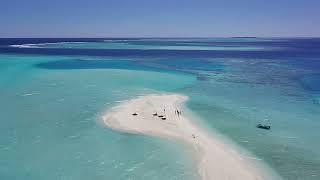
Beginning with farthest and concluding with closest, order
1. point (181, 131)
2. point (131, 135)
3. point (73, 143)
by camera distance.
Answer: point (181, 131)
point (131, 135)
point (73, 143)

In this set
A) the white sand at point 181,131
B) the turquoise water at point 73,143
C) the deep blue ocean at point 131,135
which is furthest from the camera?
the deep blue ocean at point 131,135

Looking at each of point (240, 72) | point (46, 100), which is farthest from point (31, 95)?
point (240, 72)

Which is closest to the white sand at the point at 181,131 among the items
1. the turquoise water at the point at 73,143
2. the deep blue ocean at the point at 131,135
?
the deep blue ocean at the point at 131,135

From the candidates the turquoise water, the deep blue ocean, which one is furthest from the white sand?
the turquoise water

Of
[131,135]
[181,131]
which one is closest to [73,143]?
[131,135]

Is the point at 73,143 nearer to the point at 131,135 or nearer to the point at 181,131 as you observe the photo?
the point at 131,135

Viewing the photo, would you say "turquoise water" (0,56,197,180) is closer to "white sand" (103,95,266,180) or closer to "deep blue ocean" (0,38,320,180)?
"deep blue ocean" (0,38,320,180)

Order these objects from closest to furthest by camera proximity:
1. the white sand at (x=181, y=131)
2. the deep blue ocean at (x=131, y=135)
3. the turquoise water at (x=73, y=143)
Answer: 1. the turquoise water at (x=73, y=143)
2. the white sand at (x=181, y=131)
3. the deep blue ocean at (x=131, y=135)

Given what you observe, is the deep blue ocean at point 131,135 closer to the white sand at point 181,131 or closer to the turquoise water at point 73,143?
the turquoise water at point 73,143
